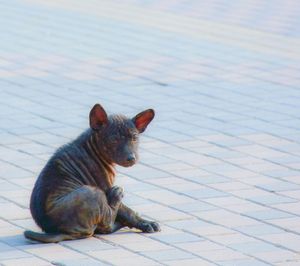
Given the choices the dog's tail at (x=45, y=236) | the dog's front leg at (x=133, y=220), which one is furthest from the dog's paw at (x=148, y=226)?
the dog's tail at (x=45, y=236)

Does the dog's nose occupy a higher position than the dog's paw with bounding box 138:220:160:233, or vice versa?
the dog's nose

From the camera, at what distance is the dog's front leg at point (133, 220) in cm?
729

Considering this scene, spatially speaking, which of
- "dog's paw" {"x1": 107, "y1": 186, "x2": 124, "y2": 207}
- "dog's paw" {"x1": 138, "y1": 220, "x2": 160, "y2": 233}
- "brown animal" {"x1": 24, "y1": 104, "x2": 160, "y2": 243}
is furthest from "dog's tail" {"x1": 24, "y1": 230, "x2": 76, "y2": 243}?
"dog's paw" {"x1": 138, "y1": 220, "x2": 160, "y2": 233}

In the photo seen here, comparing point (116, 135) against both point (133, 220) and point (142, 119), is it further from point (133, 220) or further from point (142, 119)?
point (133, 220)

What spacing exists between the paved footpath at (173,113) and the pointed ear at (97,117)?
2.24 feet

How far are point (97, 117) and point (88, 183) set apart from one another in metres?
0.39

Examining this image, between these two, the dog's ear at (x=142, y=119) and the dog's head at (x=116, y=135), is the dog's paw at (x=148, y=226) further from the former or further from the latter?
the dog's ear at (x=142, y=119)

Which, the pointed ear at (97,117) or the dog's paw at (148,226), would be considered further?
the dog's paw at (148,226)

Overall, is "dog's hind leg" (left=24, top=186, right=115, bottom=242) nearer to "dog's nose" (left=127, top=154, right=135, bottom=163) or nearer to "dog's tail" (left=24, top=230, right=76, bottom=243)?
"dog's tail" (left=24, top=230, right=76, bottom=243)

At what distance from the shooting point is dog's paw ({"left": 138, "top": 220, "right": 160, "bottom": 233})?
7320mm

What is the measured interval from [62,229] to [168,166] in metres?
2.20

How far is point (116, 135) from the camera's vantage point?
23.4 ft

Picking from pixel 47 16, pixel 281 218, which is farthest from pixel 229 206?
pixel 47 16

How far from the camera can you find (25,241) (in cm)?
707
